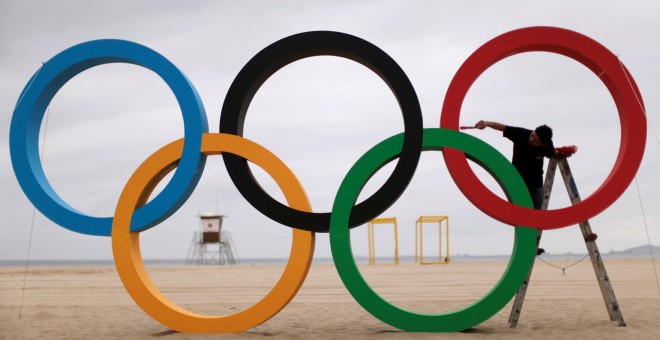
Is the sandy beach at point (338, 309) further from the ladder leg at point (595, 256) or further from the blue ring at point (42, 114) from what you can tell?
the blue ring at point (42, 114)

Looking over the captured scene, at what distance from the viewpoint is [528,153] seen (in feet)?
25.9


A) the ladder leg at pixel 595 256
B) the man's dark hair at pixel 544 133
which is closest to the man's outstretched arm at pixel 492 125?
the man's dark hair at pixel 544 133

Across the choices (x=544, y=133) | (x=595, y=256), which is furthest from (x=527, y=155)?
(x=595, y=256)

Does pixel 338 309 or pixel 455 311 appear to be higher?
pixel 455 311

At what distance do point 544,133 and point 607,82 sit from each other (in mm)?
1071

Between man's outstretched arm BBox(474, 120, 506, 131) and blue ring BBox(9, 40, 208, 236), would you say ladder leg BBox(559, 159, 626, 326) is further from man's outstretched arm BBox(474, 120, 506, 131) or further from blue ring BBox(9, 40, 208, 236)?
blue ring BBox(9, 40, 208, 236)

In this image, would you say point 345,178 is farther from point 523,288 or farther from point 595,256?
point 595,256

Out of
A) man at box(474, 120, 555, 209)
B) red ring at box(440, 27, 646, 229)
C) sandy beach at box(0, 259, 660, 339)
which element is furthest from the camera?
man at box(474, 120, 555, 209)

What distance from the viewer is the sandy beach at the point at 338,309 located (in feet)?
24.4

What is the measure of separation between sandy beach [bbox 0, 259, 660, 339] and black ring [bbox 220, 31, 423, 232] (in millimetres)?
1500

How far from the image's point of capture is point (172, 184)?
24.7 feet

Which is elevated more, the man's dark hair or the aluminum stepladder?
the man's dark hair

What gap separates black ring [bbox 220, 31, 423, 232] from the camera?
7211mm

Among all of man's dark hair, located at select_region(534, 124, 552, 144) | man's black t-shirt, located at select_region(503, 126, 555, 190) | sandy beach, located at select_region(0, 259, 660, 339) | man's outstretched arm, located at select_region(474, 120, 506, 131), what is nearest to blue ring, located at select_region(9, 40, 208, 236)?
sandy beach, located at select_region(0, 259, 660, 339)
